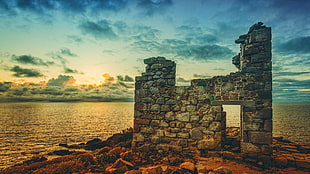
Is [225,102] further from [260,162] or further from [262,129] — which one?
[260,162]

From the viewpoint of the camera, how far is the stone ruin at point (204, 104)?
623 centimetres

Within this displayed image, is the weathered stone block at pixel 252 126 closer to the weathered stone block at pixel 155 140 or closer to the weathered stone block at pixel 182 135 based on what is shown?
the weathered stone block at pixel 182 135

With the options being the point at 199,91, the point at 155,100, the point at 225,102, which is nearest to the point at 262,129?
the point at 225,102

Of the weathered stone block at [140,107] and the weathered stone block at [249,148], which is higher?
the weathered stone block at [140,107]

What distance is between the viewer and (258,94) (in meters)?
6.26

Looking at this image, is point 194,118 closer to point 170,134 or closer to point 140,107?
point 170,134

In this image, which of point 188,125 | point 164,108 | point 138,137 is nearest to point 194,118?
point 188,125

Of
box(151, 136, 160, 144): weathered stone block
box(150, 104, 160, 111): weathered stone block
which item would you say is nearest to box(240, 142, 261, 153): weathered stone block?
box(151, 136, 160, 144): weathered stone block

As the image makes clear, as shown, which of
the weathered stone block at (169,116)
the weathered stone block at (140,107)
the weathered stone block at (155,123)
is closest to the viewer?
the weathered stone block at (169,116)

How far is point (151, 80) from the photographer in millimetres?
7801

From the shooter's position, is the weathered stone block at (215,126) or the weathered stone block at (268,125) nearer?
the weathered stone block at (268,125)

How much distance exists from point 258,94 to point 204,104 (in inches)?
78.9

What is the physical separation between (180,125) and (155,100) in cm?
157

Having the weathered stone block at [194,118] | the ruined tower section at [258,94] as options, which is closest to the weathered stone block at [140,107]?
the weathered stone block at [194,118]
